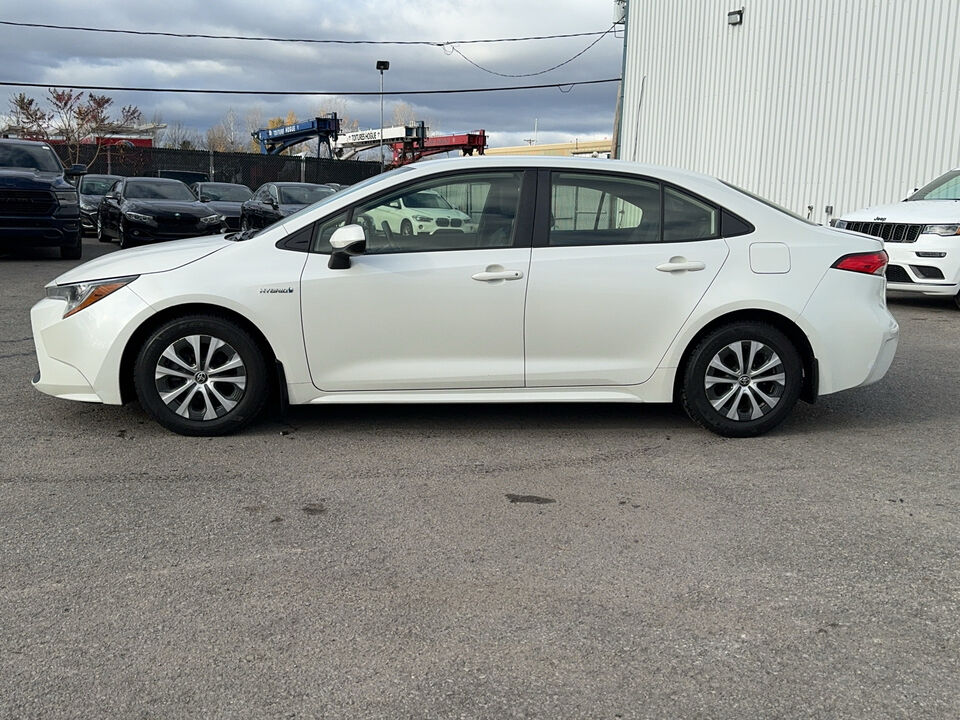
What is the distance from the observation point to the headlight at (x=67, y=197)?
50.5ft

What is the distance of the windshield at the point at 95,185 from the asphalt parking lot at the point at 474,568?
20929 millimetres

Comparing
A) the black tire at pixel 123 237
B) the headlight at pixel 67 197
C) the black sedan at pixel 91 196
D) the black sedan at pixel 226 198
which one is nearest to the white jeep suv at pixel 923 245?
the headlight at pixel 67 197

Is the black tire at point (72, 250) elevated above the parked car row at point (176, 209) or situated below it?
below

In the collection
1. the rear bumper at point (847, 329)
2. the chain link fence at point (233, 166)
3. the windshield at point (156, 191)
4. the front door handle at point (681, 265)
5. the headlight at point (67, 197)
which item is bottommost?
the rear bumper at point (847, 329)

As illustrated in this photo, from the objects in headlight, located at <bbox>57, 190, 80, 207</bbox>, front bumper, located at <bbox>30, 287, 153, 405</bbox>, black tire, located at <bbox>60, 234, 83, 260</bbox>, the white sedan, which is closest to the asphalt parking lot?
front bumper, located at <bbox>30, 287, 153, 405</bbox>

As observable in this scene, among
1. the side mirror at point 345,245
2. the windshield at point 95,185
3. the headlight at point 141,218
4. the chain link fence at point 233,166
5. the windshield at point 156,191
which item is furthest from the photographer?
the chain link fence at point 233,166

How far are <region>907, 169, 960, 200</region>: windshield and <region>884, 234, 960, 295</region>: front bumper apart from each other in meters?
1.48

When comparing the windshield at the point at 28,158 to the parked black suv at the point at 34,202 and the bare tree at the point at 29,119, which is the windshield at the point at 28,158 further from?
the bare tree at the point at 29,119

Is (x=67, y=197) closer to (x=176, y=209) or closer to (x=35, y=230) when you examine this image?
(x=35, y=230)

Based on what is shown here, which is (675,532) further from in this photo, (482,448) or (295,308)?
(295,308)

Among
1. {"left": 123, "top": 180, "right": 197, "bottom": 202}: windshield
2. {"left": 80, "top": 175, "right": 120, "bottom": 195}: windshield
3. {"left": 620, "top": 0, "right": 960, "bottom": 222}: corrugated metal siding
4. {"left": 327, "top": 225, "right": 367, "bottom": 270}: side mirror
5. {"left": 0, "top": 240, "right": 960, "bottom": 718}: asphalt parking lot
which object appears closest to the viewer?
{"left": 0, "top": 240, "right": 960, "bottom": 718}: asphalt parking lot

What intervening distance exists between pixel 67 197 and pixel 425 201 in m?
11.9

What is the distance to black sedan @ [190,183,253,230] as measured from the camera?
71.8 feet

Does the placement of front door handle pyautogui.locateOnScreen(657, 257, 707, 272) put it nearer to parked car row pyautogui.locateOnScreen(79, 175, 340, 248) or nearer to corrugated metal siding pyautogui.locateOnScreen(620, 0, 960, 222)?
parked car row pyautogui.locateOnScreen(79, 175, 340, 248)
